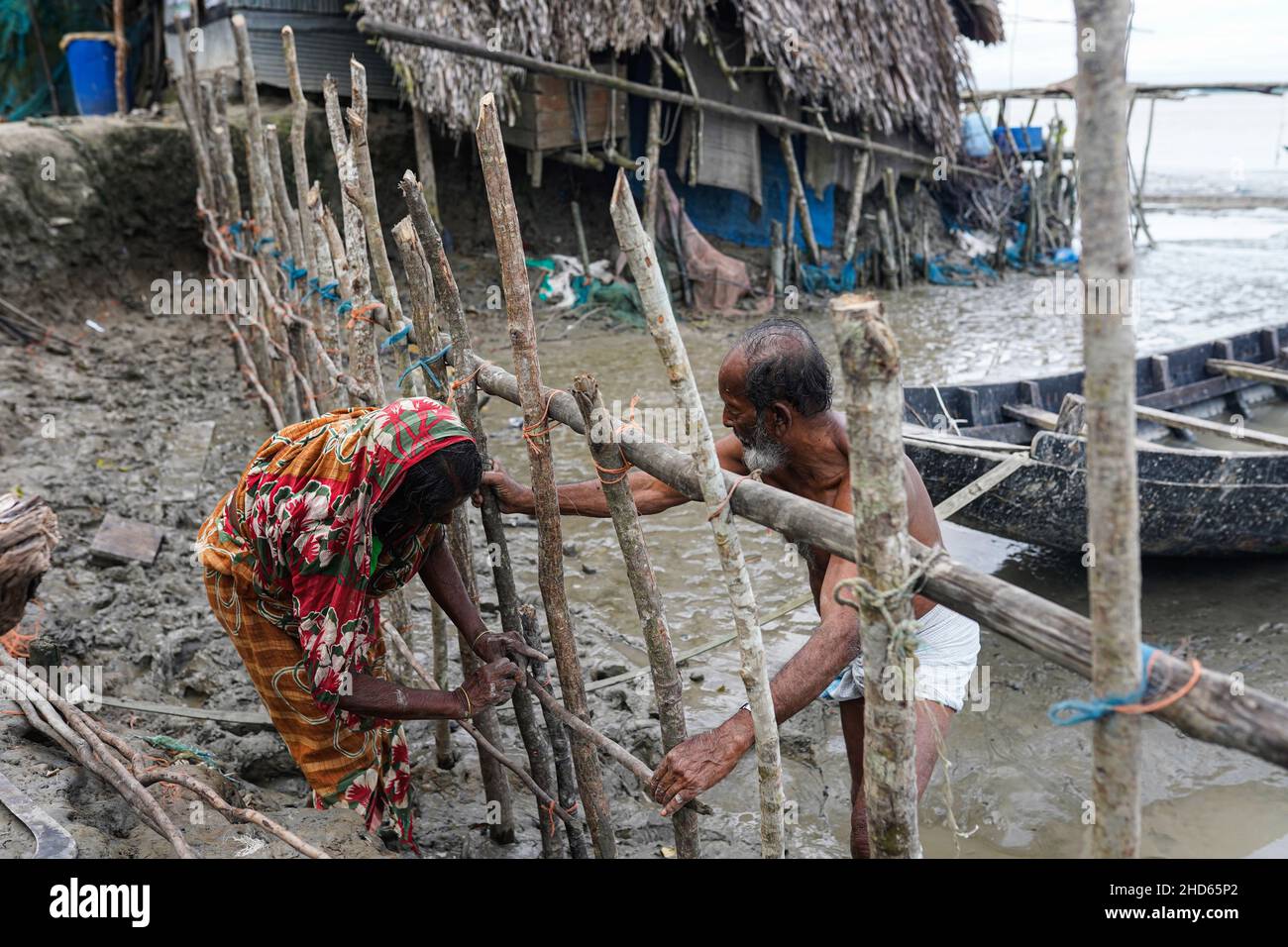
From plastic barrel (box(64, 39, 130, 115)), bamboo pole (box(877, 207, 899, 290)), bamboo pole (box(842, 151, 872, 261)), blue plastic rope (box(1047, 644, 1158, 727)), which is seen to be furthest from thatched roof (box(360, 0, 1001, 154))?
blue plastic rope (box(1047, 644, 1158, 727))

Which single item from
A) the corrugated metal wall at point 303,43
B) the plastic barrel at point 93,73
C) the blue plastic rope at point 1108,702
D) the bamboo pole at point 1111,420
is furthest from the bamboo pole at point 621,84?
the blue plastic rope at point 1108,702

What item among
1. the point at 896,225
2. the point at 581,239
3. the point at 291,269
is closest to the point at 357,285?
the point at 291,269

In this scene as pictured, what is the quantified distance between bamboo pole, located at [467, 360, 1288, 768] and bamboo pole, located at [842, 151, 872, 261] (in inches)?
399

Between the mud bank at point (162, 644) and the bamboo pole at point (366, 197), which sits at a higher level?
the bamboo pole at point (366, 197)

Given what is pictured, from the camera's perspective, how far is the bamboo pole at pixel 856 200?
11.5 meters

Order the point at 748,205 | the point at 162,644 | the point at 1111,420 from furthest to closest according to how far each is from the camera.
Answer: the point at 748,205 < the point at 162,644 < the point at 1111,420

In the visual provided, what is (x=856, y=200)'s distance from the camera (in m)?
11.6

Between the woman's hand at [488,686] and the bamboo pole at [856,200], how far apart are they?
10.2 meters

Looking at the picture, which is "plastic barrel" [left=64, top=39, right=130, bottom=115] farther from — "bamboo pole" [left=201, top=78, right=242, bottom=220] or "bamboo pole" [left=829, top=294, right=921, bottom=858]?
"bamboo pole" [left=829, top=294, right=921, bottom=858]

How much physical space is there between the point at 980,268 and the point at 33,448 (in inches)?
442

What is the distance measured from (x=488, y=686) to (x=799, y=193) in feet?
31.9

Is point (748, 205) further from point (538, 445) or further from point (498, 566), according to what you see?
point (538, 445)

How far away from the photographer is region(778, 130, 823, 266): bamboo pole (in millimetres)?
10914

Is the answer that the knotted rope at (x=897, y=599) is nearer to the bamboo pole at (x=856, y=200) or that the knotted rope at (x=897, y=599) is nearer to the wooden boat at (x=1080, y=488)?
the wooden boat at (x=1080, y=488)
